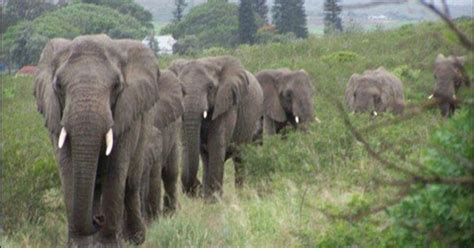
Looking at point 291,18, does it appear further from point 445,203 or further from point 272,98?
point 445,203

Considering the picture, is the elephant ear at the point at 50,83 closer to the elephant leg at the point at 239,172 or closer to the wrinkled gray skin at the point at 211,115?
the wrinkled gray skin at the point at 211,115

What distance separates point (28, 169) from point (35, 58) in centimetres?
3762

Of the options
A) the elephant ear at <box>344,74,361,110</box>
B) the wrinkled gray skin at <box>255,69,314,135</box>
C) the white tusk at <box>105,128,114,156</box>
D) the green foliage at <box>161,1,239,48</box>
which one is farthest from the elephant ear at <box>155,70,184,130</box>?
the green foliage at <box>161,1,239,48</box>

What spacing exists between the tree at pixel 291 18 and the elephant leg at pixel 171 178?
49961 mm

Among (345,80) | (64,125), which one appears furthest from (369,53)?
(64,125)

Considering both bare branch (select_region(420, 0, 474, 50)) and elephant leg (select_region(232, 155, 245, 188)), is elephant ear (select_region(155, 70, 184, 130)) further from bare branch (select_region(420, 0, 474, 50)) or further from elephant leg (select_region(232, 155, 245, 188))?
bare branch (select_region(420, 0, 474, 50))

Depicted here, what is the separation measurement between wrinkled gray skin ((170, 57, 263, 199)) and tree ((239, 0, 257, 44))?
44204mm

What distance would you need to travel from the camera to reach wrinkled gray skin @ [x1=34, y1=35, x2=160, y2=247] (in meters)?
7.69

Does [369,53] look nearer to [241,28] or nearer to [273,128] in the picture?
[273,128]

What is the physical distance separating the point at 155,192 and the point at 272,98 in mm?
6905

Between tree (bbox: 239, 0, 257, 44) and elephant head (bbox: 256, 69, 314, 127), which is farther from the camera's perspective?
tree (bbox: 239, 0, 257, 44)

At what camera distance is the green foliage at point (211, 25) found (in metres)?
63.2

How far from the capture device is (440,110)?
16.4 m

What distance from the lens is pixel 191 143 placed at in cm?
1229
